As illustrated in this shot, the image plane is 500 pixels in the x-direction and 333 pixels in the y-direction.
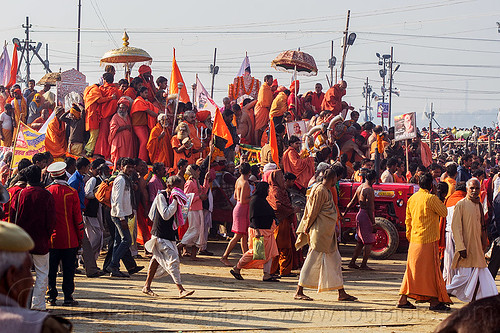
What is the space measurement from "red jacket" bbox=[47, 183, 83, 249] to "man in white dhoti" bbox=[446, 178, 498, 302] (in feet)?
15.8

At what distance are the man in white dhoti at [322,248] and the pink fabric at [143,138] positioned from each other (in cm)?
696

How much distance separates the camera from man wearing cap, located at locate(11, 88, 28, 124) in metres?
21.9

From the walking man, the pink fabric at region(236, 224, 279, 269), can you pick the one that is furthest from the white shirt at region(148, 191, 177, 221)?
the walking man

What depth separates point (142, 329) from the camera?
26.4 ft

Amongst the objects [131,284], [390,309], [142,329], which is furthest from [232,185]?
[142,329]

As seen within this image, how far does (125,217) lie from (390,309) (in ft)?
14.3

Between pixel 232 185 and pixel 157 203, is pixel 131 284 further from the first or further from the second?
pixel 232 185

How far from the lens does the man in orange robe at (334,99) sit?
2206 centimetres

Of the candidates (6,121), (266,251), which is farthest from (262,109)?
(266,251)

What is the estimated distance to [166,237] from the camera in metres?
9.91

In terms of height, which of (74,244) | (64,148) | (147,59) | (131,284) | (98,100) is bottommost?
(131,284)

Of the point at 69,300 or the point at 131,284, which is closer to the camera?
the point at 69,300

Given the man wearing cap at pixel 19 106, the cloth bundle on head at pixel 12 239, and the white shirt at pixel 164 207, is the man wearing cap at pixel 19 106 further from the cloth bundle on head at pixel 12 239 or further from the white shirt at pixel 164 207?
the cloth bundle on head at pixel 12 239

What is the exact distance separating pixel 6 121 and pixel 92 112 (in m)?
5.43
